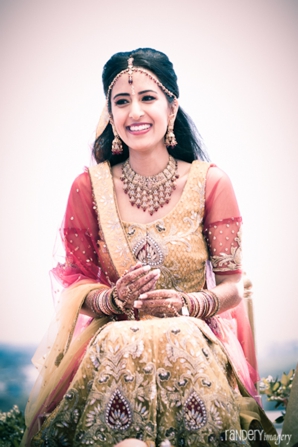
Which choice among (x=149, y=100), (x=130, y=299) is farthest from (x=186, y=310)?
(x=149, y=100)

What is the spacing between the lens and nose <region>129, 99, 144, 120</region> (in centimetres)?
229

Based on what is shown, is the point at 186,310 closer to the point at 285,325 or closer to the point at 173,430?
the point at 173,430

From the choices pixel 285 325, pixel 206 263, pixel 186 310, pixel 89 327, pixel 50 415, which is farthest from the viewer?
pixel 285 325

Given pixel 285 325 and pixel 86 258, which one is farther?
pixel 285 325

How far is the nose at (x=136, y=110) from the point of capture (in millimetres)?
2291

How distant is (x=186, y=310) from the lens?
2.12 meters

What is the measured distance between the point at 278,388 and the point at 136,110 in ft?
4.58

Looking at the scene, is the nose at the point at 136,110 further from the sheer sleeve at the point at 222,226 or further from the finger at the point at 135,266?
the finger at the point at 135,266

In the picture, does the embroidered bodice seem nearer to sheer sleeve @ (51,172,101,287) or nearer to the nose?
sheer sleeve @ (51,172,101,287)

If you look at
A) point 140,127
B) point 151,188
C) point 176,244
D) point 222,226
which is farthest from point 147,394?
point 140,127

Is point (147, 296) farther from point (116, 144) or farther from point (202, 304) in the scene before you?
point (116, 144)

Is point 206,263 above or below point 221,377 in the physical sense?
above

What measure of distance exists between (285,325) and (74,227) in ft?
A: 3.66

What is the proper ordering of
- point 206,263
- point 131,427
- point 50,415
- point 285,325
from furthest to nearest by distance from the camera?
point 285,325 → point 206,263 → point 50,415 → point 131,427
